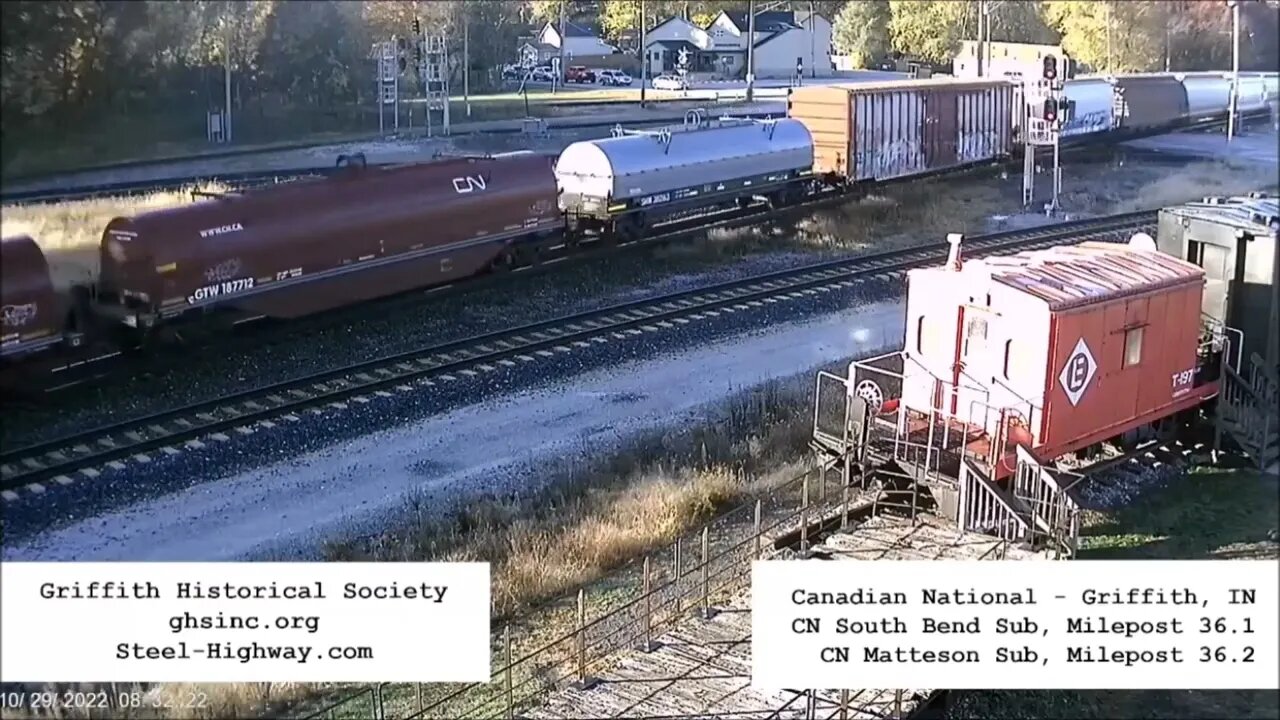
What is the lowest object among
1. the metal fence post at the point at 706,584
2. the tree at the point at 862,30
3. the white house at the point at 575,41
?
the metal fence post at the point at 706,584

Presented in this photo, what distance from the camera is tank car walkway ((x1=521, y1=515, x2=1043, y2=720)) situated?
205 inches

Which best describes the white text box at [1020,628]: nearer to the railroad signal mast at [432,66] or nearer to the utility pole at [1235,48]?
the railroad signal mast at [432,66]

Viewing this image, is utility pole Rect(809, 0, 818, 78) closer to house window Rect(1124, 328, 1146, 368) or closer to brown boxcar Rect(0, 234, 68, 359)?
house window Rect(1124, 328, 1146, 368)

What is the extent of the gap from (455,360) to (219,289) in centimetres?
158

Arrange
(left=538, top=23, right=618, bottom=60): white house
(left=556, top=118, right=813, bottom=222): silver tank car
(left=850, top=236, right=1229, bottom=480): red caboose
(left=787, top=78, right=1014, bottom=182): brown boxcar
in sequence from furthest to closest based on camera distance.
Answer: (left=556, top=118, right=813, bottom=222): silver tank car < (left=787, top=78, right=1014, bottom=182): brown boxcar < (left=850, top=236, right=1229, bottom=480): red caboose < (left=538, top=23, right=618, bottom=60): white house

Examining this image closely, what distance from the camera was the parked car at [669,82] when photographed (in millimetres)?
6894

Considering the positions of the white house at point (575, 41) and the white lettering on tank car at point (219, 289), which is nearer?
the white house at point (575, 41)

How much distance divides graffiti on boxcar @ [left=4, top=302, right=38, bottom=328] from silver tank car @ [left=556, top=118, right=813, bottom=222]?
20.3 ft

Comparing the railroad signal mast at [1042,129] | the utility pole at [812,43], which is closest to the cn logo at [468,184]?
the utility pole at [812,43]

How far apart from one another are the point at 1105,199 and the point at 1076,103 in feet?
A: 2.79

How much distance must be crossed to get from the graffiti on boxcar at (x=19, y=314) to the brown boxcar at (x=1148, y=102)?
23.2ft

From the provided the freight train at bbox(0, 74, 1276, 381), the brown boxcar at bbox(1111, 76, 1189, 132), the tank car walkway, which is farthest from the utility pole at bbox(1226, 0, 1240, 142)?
the tank car walkway

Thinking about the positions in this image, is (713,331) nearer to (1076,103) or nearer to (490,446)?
(490,446)

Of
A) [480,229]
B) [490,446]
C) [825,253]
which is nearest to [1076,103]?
[825,253]
